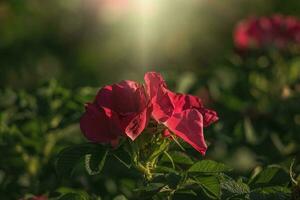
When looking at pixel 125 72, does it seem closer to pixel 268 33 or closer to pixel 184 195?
pixel 268 33

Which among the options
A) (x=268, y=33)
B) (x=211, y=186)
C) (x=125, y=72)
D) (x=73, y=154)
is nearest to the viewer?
(x=211, y=186)

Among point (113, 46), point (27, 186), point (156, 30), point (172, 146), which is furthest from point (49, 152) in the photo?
point (156, 30)

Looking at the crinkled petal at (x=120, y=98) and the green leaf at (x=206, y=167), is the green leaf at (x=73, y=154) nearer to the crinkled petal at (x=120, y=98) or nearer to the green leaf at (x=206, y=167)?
the crinkled petal at (x=120, y=98)

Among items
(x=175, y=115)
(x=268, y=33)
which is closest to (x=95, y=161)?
(x=175, y=115)

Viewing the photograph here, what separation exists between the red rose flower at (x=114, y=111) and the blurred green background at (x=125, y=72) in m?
0.45

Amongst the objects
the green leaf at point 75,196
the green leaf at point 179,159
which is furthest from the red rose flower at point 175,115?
the green leaf at point 75,196

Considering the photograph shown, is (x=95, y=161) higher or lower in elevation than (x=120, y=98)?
lower

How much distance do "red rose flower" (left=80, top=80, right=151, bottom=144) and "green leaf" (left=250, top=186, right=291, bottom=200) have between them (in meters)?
0.28

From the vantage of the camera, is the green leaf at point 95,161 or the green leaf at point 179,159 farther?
the green leaf at point 179,159

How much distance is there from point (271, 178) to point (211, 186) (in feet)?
0.81

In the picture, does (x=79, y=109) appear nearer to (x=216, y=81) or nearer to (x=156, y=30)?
(x=216, y=81)

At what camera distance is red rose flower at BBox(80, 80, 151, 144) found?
1772mm

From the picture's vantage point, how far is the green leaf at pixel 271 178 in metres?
1.87

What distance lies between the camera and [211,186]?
171cm
